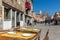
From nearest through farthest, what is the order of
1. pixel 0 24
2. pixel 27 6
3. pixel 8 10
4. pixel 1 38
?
1. pixel 1 38
2. pixel 0 24
3. pixel 8 10
4. pixel 27 6

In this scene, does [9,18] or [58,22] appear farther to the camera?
[58,22]

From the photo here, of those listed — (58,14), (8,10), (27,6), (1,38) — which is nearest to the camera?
(1,38)

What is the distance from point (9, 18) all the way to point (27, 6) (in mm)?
15163

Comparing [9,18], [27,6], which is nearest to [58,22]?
[27,6]

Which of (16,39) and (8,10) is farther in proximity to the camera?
(8,10)

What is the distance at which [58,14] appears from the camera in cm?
6056

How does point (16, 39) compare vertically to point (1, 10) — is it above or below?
below

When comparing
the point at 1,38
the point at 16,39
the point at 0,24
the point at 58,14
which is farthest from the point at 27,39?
the point at 58,14

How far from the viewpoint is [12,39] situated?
4363mm

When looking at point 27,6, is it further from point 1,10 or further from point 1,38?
point 1,38

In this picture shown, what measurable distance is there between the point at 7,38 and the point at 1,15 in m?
12.9

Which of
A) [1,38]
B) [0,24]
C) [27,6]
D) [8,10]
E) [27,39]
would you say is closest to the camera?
[27,39]

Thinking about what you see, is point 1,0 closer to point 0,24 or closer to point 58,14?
point 0,24

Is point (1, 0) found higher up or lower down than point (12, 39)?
higher up
